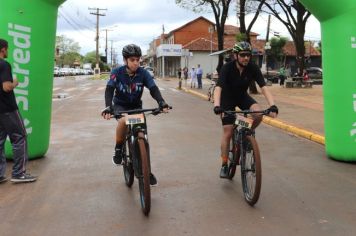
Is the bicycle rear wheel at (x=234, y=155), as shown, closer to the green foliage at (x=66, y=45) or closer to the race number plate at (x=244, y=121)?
the race number plate at (x=244, y=121)

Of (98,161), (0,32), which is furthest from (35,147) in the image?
(0,32)

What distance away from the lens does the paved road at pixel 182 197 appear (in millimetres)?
4930

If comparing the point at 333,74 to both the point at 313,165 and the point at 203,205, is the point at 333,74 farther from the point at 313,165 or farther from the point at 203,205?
the point at 203,205

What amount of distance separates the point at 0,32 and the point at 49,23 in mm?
813

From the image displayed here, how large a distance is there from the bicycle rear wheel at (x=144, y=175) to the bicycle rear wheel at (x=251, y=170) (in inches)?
46.2

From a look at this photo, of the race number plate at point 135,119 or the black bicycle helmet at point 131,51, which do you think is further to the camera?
the black bicycle helmet at point 131,51

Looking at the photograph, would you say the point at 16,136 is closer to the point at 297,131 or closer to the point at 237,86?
the point at 237,86

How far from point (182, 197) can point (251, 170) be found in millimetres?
905

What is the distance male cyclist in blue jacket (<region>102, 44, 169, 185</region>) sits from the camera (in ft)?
19.0

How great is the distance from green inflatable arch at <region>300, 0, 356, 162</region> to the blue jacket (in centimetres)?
328

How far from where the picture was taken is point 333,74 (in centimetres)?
783

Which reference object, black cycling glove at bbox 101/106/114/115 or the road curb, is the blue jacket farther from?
the road curb

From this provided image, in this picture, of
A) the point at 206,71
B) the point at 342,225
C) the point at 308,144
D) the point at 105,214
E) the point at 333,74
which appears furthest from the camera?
the point at 206,71

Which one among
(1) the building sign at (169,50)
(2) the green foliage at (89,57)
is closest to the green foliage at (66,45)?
(2) the green foliage at (89,57)
